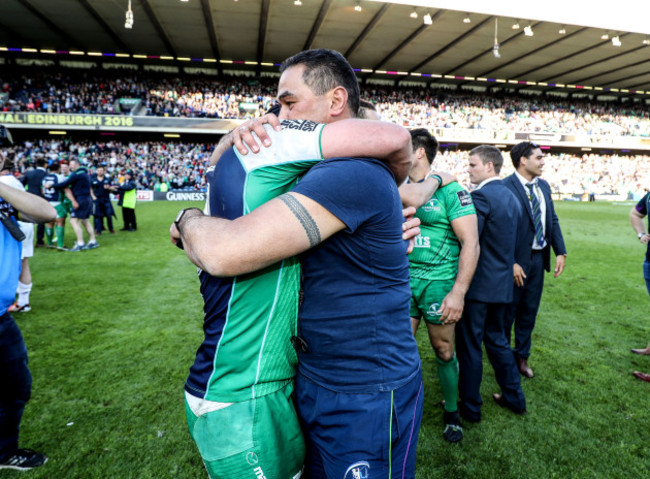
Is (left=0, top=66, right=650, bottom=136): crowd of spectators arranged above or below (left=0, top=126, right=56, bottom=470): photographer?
above

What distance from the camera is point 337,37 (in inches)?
1051

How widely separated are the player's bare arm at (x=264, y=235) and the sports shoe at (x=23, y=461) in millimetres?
2656

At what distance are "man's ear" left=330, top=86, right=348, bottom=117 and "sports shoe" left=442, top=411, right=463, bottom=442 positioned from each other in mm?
2688

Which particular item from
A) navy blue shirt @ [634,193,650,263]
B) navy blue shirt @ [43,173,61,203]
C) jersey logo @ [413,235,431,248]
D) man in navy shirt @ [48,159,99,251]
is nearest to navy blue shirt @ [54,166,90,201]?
man in navy shirt @ [48,159,99,251]

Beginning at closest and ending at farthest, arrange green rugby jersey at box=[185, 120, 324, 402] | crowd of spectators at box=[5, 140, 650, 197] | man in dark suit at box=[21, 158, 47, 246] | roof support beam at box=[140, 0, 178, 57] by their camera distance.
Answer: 1. green rugby jersey at box=[185, 120, 324, 402]
2. man in dark suit at box=[21, 158, 47, 246]
3. roof support beam at box=[140, 0, 178, 57]
4. crowd of spectators at box=[5, 140, 650, 197]

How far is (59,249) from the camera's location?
384 inches

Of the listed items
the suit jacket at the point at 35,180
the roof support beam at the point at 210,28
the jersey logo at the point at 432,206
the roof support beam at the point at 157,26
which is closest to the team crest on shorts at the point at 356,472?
the jersey logo at the point at 432,206

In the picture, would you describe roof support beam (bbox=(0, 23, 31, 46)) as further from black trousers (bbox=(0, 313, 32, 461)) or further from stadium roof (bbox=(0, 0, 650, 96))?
black trousers (bbox=(0, 313, 32, 461))

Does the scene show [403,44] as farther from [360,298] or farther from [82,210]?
[360,298]

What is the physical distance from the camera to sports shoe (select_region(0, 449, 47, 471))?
2588 millimetres

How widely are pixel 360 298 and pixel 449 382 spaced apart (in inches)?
90.1

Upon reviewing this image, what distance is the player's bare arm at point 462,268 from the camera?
288 centimetres

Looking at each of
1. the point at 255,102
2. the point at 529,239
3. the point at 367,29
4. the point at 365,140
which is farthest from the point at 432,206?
the point at 255,102

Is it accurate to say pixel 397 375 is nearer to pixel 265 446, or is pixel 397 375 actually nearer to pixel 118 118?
pixel 265 446
